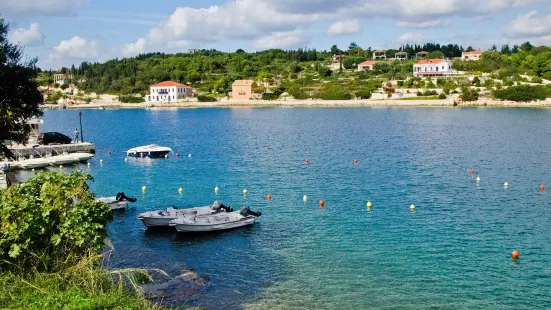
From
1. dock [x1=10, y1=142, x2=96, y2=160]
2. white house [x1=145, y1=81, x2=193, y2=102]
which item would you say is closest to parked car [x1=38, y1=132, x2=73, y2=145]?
dock [x1=10, y1=142, x2=96, y2=160]

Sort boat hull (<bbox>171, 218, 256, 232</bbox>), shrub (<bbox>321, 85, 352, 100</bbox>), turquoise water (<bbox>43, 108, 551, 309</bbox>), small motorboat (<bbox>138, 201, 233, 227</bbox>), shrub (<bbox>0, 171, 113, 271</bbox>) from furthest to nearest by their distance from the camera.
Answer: shrub (<bbox>321, 85, 352, 100</bbox>), small motorboat (<bbox>138, 201, 233, 227</bbox>), boat hull (<bbox>171, 218, 256, 232</bbox>), turquoise water (<bbox>43, 108, 551, 309</bbox>), shrub (<bbox>0, 171, 113, 271</bbox>)

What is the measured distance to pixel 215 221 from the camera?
28344mm

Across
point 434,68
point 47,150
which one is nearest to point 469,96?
point 434,68

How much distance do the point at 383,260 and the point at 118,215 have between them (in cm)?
1717

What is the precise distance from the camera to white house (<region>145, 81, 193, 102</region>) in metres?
194

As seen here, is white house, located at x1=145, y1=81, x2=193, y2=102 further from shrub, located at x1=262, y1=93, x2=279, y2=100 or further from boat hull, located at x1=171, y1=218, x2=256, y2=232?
boat hull, located at x1=171, y1=218, x2=256, y2=232

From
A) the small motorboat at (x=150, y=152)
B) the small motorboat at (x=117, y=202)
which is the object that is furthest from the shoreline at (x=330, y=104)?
the small motorboat at (x=117, y=202)

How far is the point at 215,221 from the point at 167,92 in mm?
172808

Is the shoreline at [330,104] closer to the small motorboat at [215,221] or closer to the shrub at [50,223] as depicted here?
the small motorboat at [215,221]

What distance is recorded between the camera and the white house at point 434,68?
18388cm

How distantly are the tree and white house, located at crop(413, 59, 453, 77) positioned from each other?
568ft

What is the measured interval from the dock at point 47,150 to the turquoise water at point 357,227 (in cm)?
232

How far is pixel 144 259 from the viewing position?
79.8ft

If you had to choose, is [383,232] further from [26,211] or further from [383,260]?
[26,211]
